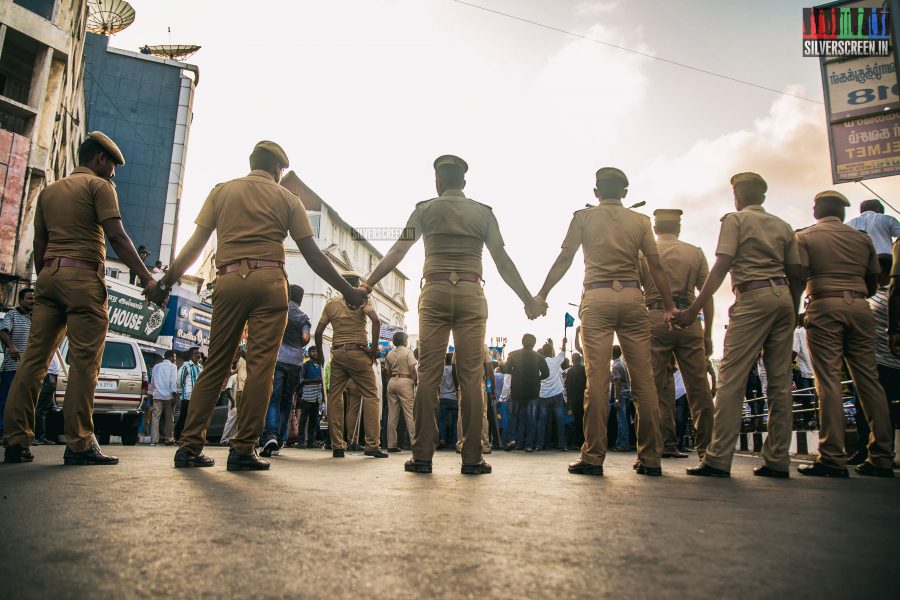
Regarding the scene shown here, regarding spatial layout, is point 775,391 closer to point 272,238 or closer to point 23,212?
point 272,238

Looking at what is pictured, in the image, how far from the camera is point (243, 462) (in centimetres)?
440

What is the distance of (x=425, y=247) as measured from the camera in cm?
519

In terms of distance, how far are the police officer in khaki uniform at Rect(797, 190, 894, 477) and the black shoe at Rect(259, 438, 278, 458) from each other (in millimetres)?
5247

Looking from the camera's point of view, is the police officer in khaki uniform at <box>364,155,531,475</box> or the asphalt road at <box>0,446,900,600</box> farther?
the police officer in khaki uniform at <box>364,155,531,475</box>

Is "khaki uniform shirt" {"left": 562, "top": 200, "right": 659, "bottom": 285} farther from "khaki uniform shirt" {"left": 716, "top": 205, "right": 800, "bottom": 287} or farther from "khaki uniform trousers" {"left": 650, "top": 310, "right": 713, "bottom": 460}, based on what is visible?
"khaki uniform trousers" {"left": 650, "top": 310, "right": 713, "bottom": 460}

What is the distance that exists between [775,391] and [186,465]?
4.37 metres

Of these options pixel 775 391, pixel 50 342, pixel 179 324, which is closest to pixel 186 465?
pixel 50 342

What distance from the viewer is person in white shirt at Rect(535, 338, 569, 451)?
12398 mm

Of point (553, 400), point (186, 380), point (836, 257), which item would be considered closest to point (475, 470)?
point (836, 257)

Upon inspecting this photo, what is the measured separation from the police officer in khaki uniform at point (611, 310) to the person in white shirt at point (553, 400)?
7.46 m

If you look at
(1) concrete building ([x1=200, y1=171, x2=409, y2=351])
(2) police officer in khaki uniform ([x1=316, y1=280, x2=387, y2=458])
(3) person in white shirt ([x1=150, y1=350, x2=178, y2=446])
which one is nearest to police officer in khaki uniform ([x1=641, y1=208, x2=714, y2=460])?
(2) police officer in khaki uniform ([x1=316, y1=280, x2=387, y2=458])

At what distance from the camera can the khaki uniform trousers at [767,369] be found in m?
4.59

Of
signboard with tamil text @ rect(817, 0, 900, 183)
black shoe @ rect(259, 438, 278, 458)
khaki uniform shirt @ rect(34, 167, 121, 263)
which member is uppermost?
signboard with tamil text @ rect(817, 0, 900, 183)

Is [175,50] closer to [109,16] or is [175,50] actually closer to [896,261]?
[109,16]
